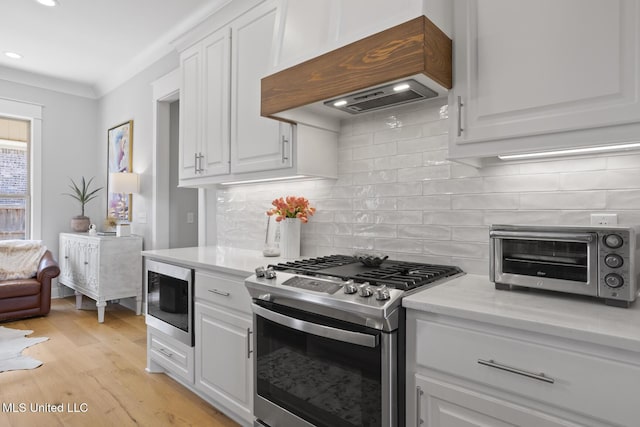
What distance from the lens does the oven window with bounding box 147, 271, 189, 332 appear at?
238 centimetres

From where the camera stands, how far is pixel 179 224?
4.32 m

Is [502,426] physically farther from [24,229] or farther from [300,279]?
[24,229]

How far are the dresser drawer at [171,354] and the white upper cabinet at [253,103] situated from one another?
47.8 inches

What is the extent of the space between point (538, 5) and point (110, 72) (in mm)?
5103

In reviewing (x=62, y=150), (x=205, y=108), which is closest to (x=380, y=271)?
(x=205, y=108)

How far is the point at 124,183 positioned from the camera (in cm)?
423

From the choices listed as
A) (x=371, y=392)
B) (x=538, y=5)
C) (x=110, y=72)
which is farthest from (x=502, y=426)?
(x=110, y=72)

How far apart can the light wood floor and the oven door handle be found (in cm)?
92

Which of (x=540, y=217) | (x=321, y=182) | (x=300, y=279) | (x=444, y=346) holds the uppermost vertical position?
(x=321, y=182)

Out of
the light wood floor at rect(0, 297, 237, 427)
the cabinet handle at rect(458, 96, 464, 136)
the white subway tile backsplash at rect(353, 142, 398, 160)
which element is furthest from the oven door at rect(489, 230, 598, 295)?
the light wood floor at rect(0, 297, 237, 427)

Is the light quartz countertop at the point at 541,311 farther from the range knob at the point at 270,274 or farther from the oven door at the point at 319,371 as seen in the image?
the range knob at the point at 270,274

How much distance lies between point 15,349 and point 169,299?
1805 mm

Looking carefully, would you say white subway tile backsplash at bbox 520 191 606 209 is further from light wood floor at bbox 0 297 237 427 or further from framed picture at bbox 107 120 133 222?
framed picture at bbox 107 120 133 222
